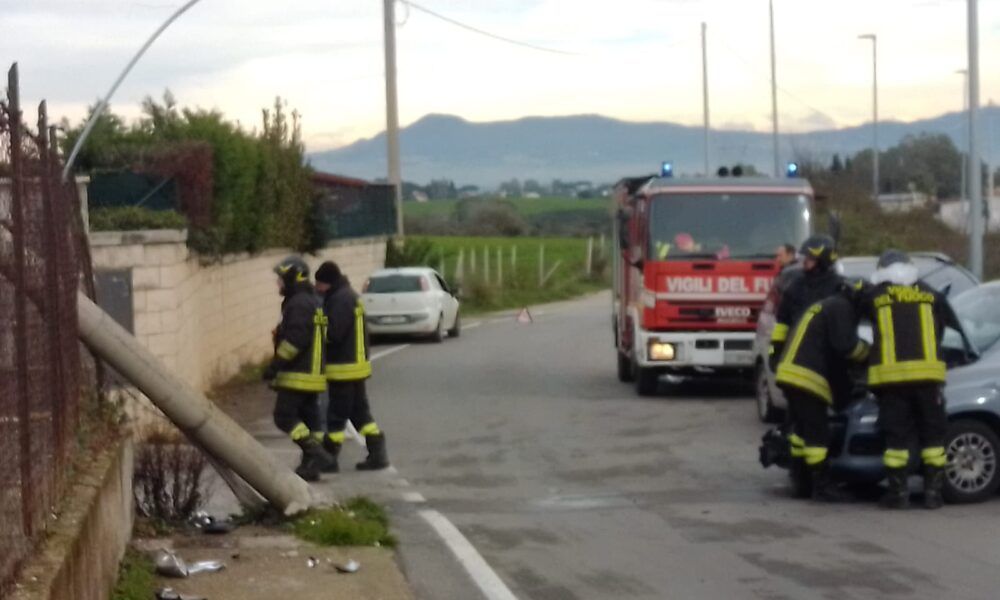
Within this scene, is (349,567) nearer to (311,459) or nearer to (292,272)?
(311,459)

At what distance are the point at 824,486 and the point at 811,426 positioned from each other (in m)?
0.51

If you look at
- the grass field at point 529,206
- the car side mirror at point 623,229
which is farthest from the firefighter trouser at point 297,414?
the grass field at point 529,206

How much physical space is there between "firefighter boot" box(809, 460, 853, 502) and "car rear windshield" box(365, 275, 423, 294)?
20185mm

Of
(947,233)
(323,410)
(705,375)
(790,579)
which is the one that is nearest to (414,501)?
(323,410)

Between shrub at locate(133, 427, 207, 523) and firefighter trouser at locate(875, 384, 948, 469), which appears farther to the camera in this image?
firefighter trouser at locate(875, 384, 948, 469)

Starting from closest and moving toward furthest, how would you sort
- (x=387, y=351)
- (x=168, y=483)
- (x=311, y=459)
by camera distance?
(x=168, y=483) < (x=311, y=459) < (x=387, y=351)

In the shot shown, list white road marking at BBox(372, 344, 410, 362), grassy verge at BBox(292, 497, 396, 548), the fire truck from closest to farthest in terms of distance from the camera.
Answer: grassy verge at BBox(292, 497, 396, 548) → the fire truck → white road marking at BBox(372, 344, 410, 362)

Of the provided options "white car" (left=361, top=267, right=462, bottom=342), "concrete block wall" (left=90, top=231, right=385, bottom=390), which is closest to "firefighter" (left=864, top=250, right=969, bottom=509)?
"concrete block wall" (left=90, top=231, right=385, bottom=390)

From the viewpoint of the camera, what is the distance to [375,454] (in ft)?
45.5

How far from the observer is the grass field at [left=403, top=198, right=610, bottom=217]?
11162cm

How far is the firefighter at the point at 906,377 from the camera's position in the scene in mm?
11016

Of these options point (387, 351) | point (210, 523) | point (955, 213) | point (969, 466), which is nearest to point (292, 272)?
point (210, 523)

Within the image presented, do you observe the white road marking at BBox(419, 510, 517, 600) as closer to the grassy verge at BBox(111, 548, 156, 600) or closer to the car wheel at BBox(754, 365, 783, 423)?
the grassy verge at BBox(111, 548, 156, 600)

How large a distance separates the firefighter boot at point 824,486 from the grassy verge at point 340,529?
312 centimetres
